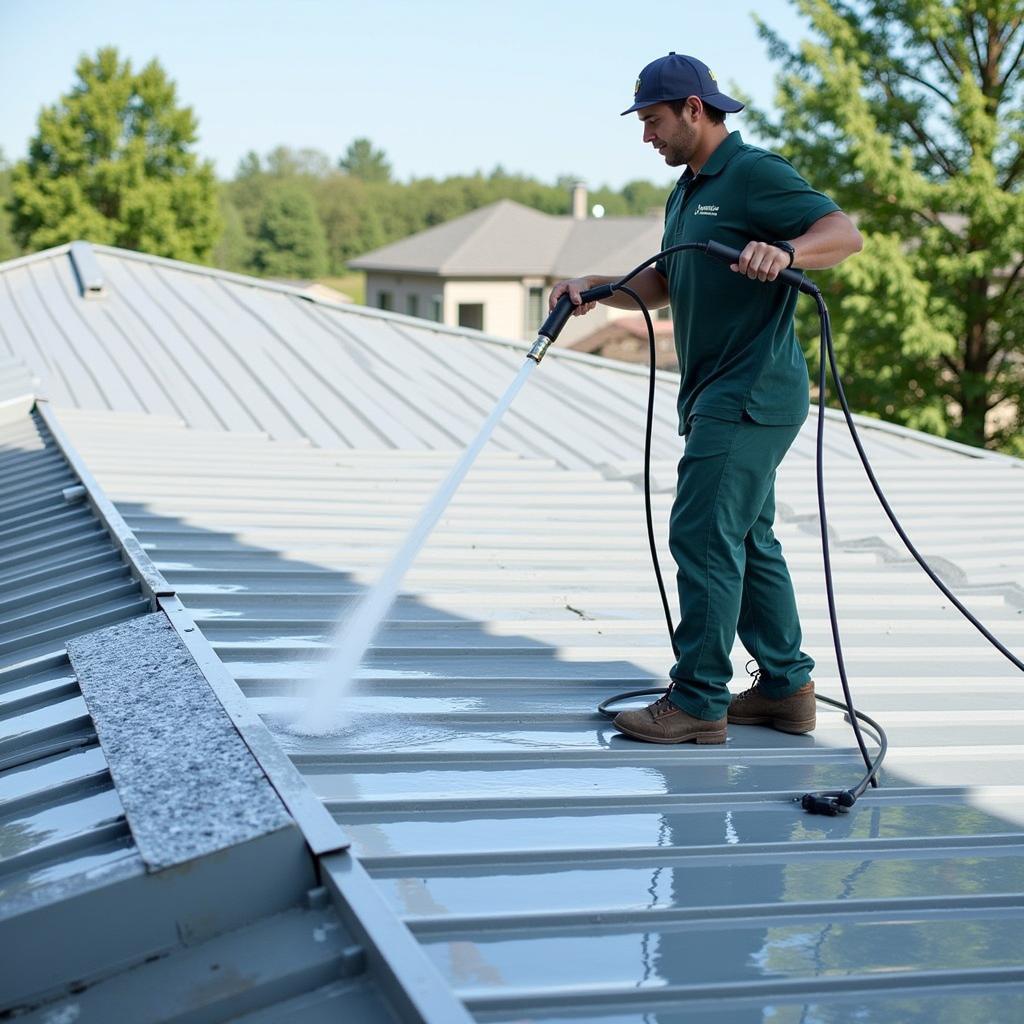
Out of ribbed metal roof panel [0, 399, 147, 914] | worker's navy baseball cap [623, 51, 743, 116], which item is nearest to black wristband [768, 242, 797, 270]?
worker's navy baseball cap [623, 51, 743, 116]

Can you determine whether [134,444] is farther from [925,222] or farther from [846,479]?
[925,222]

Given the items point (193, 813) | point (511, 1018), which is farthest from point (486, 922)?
point (193, 813)

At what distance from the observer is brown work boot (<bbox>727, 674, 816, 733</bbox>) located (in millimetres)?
3373

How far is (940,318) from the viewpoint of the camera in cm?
2231

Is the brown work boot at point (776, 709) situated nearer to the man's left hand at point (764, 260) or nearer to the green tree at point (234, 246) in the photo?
the man's left hand at point (764, 260)

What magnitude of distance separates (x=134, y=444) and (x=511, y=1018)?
20.4ft

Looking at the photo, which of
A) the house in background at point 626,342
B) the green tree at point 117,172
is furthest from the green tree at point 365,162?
the house in background at point 626,342

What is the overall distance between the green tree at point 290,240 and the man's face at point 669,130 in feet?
293

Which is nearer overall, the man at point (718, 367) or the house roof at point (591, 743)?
the house roof at point (591, 743)

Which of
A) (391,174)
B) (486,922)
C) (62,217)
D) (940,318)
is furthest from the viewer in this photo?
(391,174)

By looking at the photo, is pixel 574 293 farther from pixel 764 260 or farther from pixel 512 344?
pixel 512 344

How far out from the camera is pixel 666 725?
3.21 m

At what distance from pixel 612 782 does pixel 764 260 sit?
126 centimetres

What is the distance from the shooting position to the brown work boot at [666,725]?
3201 millimetres
